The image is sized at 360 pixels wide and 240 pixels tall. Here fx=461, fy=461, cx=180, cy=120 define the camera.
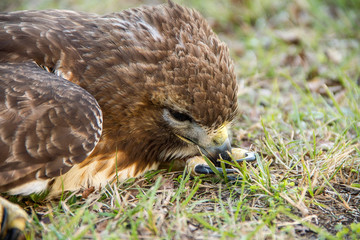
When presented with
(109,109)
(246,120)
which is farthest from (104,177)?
(246,120)

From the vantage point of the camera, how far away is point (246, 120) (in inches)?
201

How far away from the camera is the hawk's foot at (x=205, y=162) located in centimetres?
384

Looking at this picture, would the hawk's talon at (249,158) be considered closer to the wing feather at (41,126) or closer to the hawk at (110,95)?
the hawk at (110,95)

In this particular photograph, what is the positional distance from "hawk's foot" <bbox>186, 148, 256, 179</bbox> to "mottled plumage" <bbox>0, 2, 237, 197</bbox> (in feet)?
0.39

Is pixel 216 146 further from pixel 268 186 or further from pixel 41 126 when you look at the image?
pixel 41 126

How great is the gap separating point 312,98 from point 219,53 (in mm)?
2016

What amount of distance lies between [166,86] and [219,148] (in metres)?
0.70

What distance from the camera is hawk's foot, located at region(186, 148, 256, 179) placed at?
384cm

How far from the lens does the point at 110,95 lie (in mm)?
3689

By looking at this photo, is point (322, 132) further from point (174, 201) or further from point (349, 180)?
point (174, 201)

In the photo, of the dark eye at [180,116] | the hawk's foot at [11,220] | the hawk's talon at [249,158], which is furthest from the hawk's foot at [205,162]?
the hawk's foot at [11,220]

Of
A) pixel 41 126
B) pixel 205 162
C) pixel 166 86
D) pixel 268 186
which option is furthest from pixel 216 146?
pixel 41 126

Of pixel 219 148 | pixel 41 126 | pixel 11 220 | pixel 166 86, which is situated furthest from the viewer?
pixel 219 148

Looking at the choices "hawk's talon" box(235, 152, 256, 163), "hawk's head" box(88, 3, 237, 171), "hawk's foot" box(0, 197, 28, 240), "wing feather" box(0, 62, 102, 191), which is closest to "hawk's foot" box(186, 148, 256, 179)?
"hawk's talon" box(235, 152, 256, 163)
